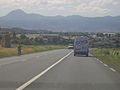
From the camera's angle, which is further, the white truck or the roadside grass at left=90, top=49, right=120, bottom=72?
the white truck

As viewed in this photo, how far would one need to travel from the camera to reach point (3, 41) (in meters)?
92.4

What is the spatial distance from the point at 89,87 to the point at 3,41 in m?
80.0

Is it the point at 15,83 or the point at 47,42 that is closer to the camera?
the point at 15,83

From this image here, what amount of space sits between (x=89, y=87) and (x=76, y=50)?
3630 cm

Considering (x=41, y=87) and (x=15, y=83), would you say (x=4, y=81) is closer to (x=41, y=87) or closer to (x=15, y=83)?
(x=15, y=83)

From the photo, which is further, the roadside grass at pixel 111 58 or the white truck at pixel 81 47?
the white truck at pixel 81 47

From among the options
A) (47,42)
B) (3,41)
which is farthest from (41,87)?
(47,42)

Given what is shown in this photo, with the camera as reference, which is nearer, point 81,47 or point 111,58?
point 111,58

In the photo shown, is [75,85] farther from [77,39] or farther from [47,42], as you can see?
[47,42]

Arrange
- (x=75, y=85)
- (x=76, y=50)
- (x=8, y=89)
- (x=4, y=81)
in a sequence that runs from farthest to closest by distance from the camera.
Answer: (x=76, y=50) < (x=4, y=81) < (x=75, y=85) < (x=8, y=89)

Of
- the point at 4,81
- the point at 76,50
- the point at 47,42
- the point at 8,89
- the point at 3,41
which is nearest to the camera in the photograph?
the point at 8,89

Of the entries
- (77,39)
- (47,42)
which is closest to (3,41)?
(77,39)

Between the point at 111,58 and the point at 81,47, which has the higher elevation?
the point at 81,47

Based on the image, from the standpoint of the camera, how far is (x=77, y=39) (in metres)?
51.1
